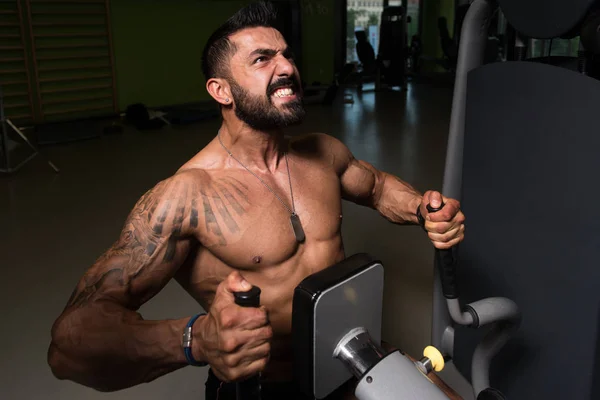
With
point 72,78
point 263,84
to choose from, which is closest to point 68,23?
point 72,78

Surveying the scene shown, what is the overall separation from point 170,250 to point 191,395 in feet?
3.00

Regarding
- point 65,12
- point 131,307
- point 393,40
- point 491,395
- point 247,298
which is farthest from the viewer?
point 393,40

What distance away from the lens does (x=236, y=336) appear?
739 mm

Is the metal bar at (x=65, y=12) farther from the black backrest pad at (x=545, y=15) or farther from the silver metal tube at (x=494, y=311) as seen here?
the silver metal tube at (x=494, y=311)

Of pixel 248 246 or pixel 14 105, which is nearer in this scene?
pixel 248 246

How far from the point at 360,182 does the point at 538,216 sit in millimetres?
457

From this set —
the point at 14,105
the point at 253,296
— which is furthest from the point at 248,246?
the point at 14,105

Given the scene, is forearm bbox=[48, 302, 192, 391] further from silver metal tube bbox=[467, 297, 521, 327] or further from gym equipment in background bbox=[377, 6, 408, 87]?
gym equipment in background bbox=[377, 6, 408, 87]

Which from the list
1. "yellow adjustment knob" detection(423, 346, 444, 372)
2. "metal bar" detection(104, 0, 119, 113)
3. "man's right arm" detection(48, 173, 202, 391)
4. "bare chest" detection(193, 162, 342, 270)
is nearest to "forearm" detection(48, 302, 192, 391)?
"man's right arm" detection(48, 173, 202, 391)

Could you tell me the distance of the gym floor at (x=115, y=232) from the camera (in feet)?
6.26

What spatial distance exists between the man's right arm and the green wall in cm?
594

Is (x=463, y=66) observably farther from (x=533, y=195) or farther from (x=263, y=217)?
(x=263, y=217)

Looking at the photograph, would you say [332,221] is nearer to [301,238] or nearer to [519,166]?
[301,238]

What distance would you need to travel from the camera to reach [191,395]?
1.79 meters
